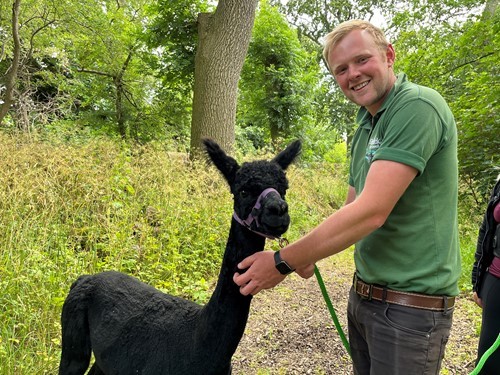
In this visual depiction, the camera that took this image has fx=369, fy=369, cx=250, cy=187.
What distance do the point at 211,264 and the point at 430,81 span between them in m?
6.06

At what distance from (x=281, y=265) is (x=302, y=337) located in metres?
2.75

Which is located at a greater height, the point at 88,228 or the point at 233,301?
the point at 233,301

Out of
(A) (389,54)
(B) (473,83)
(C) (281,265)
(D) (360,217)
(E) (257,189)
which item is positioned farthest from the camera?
(B) (473,83)

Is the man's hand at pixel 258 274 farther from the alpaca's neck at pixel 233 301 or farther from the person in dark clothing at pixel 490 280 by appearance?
the person in dark clothing at pixel 490 280

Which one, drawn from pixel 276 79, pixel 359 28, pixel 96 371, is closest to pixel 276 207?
pixel 359 28

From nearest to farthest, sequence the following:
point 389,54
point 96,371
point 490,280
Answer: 1. point 389,54
2. point 490,280
3. point 96,371

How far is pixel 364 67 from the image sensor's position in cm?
152

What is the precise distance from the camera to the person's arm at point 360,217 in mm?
1277

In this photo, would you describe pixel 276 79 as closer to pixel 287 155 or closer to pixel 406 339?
pixel 287 155

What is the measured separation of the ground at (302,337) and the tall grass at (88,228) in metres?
0.68

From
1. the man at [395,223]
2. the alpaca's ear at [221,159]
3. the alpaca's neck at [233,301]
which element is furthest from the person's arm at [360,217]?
the alpaca's ear at [221,159]

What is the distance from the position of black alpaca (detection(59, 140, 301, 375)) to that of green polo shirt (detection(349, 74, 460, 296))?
1.46 ft

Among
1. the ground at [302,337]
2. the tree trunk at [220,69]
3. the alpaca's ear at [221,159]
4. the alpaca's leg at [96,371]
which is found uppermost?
the tree trunk at [220,69]

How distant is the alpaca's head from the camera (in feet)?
4.59
